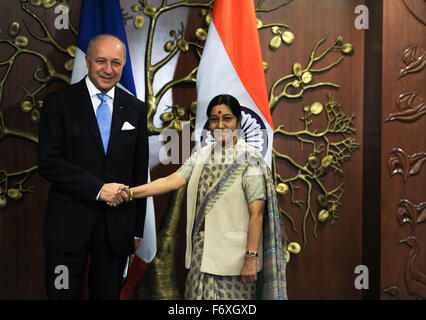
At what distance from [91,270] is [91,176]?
0.46 meters

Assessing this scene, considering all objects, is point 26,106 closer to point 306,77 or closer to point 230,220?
point 230,220

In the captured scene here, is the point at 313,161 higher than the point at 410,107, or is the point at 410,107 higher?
the point at 410,107

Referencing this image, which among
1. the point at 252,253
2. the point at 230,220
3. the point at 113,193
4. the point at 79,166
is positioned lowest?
the point at 252,253

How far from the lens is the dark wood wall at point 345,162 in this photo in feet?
8.74

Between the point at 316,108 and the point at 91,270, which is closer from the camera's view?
the point at 91,270

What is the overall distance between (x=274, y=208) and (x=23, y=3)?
2.04 metres

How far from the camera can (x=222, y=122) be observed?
77.4 inches

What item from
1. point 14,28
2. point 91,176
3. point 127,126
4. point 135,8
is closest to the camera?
point 91,176

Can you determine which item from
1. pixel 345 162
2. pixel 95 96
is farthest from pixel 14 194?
pixel 345 162

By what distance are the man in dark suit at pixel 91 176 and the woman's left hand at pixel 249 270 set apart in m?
0.57

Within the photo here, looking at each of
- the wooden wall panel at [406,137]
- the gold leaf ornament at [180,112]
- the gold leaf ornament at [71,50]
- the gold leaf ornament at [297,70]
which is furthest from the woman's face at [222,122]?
the wooden wall panel at [406,137]

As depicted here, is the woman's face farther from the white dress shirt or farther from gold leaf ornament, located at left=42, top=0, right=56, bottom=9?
gold leaf ornament, located at left=42, top=0, right=56, bottom=9

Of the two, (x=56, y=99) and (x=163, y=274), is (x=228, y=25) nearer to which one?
(x=56, y=99)

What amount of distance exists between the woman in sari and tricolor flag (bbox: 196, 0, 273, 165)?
399mm
